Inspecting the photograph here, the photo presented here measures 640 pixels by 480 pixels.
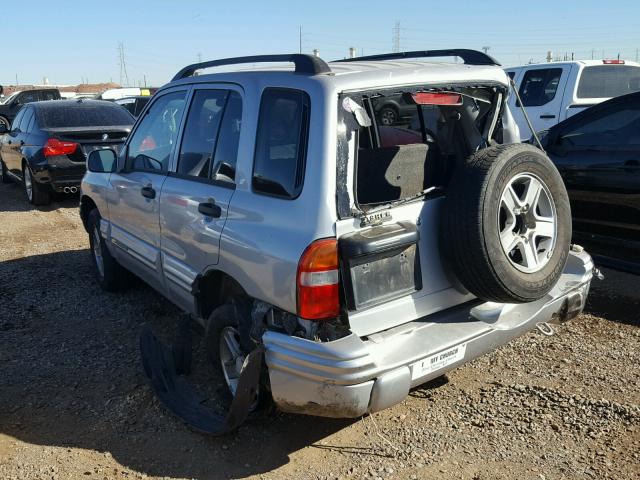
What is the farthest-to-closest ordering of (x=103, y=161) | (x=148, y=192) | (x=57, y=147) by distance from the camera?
(x=57, y=147) < (x=103, y=161) < (x=148, y=192)

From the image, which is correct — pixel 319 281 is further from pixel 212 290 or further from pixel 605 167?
pixel 605 167

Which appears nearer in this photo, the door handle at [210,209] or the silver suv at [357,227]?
the silver suv at [357,227]

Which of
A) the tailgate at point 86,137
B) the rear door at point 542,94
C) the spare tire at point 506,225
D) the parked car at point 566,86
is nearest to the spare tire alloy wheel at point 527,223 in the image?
the spare tire at point 506,225

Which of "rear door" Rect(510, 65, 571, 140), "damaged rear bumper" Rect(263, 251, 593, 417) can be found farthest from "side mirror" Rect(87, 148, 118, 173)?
"rear door" Rect(510, 65, 571, 140)

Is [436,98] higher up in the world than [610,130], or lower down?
higher up

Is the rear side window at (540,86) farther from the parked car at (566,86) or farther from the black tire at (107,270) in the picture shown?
the black tire at (107,270)

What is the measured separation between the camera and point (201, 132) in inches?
143

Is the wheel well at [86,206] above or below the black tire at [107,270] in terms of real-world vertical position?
above

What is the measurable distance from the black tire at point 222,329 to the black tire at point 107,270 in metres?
2.25

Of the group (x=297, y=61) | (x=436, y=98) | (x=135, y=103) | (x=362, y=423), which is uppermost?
(x=297, y=61)

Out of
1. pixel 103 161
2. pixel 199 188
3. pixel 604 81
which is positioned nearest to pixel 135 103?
pixel 604 81

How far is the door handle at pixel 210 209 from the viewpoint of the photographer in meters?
3.27

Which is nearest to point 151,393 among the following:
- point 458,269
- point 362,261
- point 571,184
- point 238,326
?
point 238,326

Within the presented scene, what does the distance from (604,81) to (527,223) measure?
7.40m
